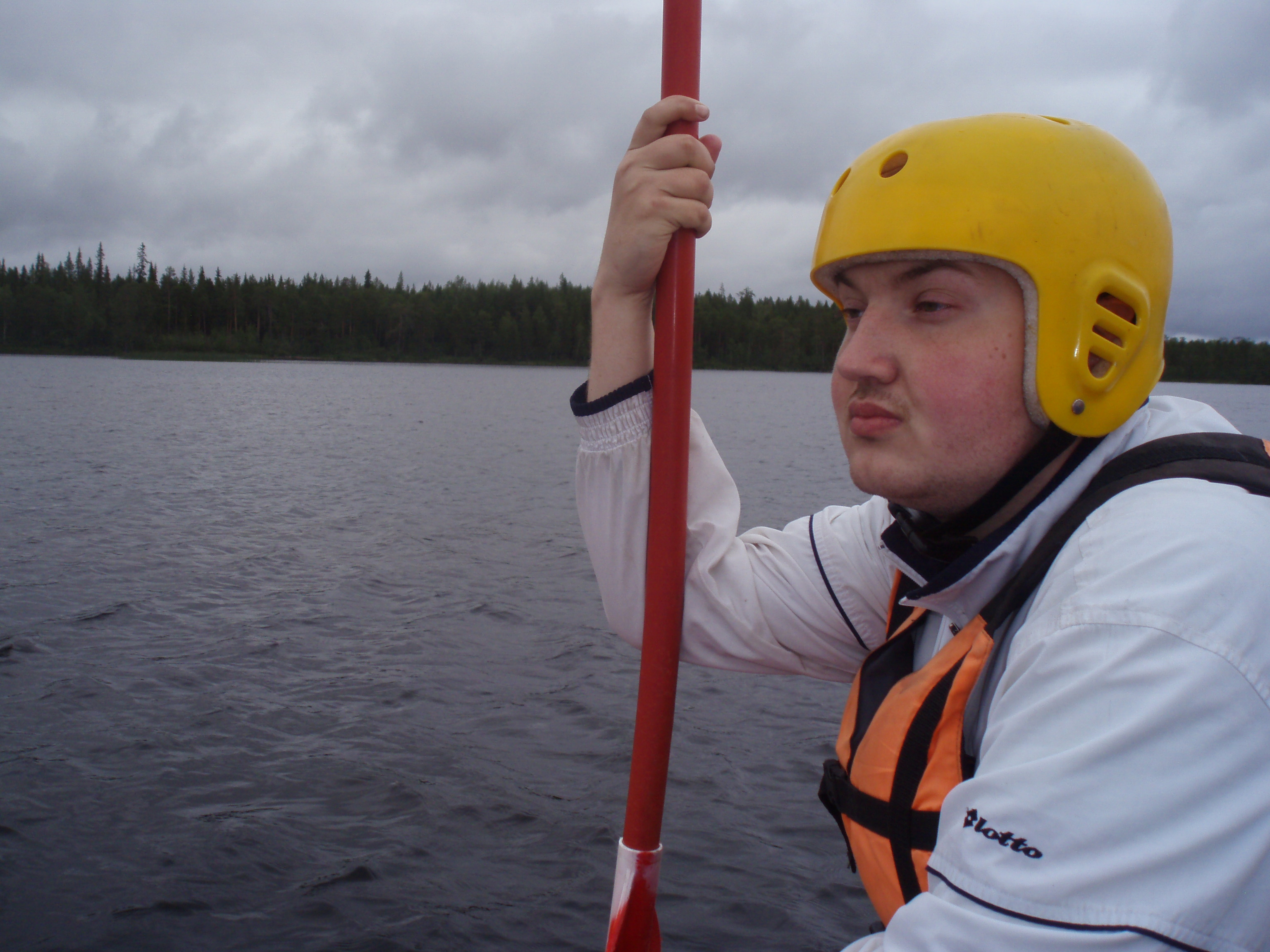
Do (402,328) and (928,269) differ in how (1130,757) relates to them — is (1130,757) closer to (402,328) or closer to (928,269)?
(928,269)

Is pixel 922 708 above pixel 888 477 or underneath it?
underneath

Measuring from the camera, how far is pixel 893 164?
193 centimetres

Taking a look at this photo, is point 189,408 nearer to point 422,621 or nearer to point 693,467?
point 422,621

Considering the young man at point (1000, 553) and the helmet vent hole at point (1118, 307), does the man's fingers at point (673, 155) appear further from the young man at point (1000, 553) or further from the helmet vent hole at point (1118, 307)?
the helmet vent hole at point (1118, 307)

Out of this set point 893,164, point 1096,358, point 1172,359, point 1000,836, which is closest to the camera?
point 1000,836

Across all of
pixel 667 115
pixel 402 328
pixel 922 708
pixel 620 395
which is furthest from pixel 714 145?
pixel 402 328

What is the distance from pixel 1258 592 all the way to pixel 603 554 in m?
1.45

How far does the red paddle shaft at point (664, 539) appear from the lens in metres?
2.08

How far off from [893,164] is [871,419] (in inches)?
22.6

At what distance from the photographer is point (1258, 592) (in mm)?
1215

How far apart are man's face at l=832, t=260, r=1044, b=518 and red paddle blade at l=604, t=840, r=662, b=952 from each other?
1.19m

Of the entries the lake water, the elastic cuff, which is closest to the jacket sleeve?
the elastic cuff

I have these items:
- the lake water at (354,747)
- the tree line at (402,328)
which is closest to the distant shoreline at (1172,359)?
the tree line at (402,328)

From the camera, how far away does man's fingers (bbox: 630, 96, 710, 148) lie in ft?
6.63
